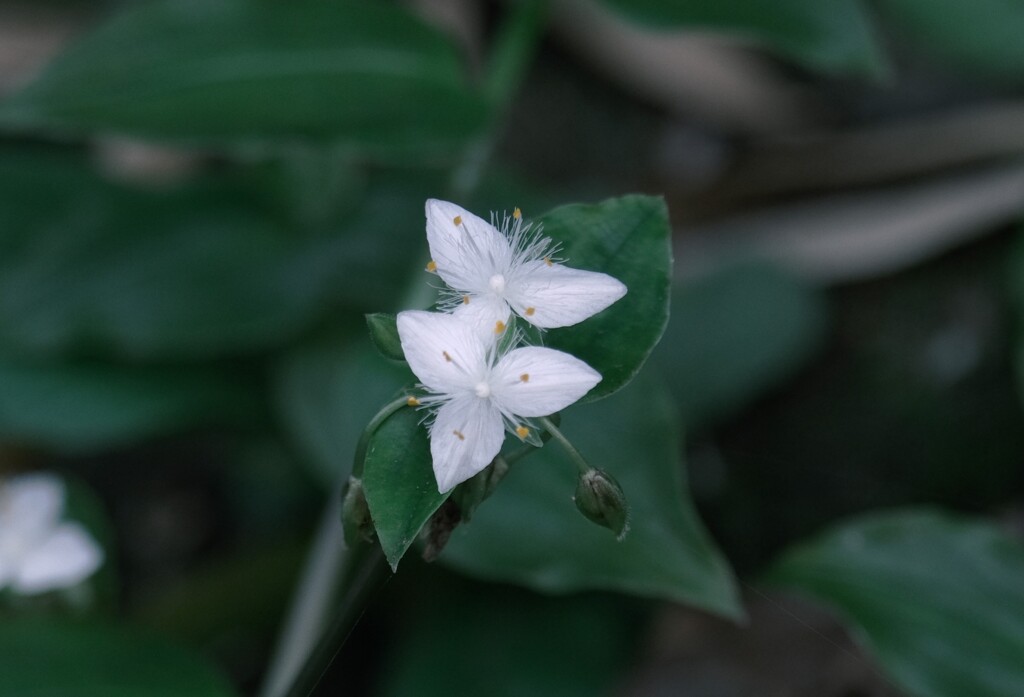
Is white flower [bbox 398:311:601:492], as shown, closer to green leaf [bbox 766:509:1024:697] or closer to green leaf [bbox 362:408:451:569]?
green leaf [bbox 362:408:451:569]

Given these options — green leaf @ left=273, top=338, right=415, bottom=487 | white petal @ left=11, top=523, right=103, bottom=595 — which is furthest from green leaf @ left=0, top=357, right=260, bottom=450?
white petal @ left=11, top=523, right=103, bottom=595

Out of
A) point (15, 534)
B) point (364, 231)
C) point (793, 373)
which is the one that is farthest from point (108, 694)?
point (793, 373)

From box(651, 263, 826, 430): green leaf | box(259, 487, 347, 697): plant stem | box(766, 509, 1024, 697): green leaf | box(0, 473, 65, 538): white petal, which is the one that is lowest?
box(651, 263, 826, 430): green leaf

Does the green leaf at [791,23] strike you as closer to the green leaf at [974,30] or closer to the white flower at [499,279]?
the green leaf at [974,30]

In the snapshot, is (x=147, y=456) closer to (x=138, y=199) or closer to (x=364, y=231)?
(x=138, y=199)

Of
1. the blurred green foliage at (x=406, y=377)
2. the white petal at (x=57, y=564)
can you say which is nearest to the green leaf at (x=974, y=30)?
the blurred green foliage at (x=406, y=377)

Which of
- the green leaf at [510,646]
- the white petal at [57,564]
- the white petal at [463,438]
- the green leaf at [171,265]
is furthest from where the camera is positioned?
the green leaf at [171,265]
